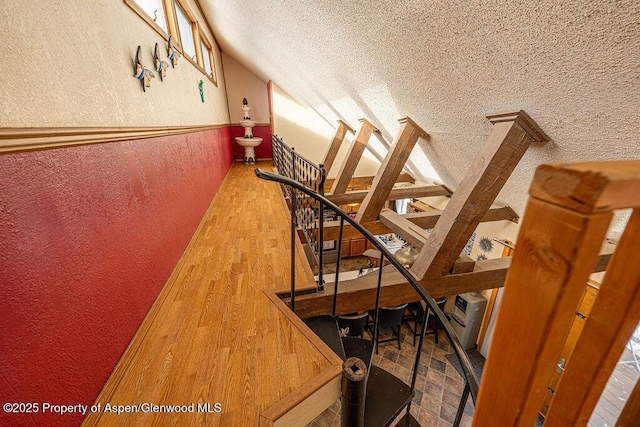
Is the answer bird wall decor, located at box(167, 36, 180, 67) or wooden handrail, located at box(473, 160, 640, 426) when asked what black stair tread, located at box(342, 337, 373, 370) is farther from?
bird wall decor, located at box(167, 36, 180, 67)

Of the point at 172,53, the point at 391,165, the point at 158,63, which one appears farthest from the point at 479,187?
the point at 172,53

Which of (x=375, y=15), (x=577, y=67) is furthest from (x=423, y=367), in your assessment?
(x=375, y=15)

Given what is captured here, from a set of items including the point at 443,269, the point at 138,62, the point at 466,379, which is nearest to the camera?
the point at 466,379

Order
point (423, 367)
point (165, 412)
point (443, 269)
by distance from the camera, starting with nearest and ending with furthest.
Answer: point (165, 412), point (443, 269), point (423, 367)

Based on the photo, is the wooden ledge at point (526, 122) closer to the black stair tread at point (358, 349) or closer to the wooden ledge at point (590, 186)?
the wooden ledge at point (590, 186)

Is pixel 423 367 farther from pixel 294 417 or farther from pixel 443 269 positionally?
pixel 294 417

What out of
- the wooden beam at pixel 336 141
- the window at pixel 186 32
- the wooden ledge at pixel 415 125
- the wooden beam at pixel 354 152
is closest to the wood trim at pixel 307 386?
the wooden ledge at pixel 415 125

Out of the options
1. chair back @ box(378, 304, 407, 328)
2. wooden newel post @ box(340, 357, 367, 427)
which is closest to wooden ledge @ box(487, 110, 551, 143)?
wooden newel post @ box(340, 357, 367, 427)

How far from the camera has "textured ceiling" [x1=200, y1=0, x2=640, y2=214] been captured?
880 millimetres

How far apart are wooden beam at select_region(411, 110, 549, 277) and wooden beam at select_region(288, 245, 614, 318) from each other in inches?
4.9

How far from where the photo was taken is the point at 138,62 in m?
1.59

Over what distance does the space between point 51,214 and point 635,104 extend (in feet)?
7.34

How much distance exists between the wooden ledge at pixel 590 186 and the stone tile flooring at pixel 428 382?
146 inches

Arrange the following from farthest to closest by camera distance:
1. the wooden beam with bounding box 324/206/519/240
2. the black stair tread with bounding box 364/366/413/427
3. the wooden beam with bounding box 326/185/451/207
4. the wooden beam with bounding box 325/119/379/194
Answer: the wooden beam with bounding box 325/119/379/194 < the wooden beam with bounding box 326/185/451/207 < the wooden beam with bounding box 324/206/519/240 < the black stair tread with bounding box 364/366/413/427
